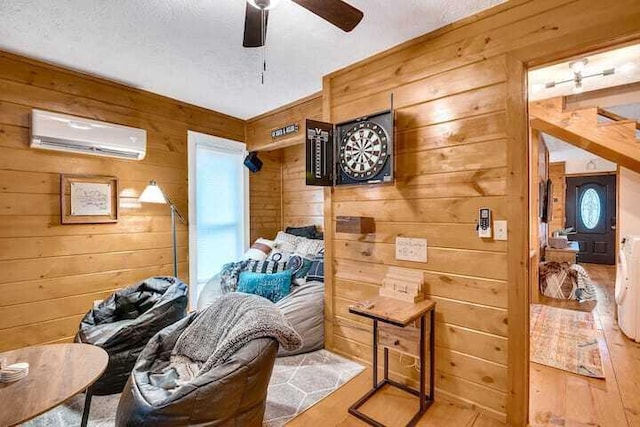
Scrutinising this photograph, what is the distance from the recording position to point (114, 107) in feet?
9.55

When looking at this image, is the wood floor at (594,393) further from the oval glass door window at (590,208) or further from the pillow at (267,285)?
the oval glass door window at (590,208)

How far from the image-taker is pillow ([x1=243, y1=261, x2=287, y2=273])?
10.2 feet

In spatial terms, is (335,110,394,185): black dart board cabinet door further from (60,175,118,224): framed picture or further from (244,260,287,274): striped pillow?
(60,175,118,224): framed picture

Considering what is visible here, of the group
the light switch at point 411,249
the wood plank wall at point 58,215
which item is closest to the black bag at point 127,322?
the wood plank wall at point 58,215

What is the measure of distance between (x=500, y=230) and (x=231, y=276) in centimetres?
248

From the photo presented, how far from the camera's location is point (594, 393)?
211cm

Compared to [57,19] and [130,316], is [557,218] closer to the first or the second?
[130,316]

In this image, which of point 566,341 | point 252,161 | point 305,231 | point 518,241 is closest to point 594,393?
point 566,341

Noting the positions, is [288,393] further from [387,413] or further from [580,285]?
[580,285]

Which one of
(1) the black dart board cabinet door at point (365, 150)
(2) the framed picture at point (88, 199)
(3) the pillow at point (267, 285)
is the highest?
(1) the black dart board cabinet door at point (365, 150)

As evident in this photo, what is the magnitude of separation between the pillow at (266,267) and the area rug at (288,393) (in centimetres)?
85

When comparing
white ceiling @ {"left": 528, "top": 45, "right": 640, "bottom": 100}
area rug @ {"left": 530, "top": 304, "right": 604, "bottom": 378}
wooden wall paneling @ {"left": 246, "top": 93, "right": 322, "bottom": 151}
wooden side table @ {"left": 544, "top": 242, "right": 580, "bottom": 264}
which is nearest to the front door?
wooden side table @ {"left": 544, "top": 242, "right": 580, "bottom": 264}

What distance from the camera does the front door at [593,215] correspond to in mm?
6719

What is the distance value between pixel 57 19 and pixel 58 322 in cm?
234
